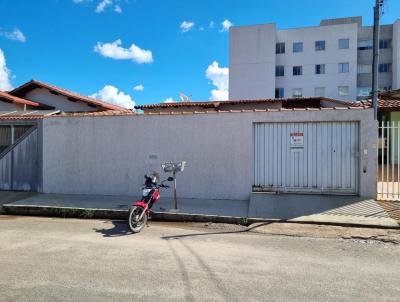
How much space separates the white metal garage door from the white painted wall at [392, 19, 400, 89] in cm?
3770

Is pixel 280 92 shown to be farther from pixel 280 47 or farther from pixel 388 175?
pixel 388 175

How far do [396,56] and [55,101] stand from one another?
39499 mm

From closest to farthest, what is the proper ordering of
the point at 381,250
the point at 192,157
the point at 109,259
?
the point at 109,259 < the point at 381,250 < the point at 192,157


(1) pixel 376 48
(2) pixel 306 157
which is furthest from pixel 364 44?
(2) pixel 306 157

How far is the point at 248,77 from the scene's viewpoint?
4025 centimetres

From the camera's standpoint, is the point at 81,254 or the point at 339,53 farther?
the point at 339,53

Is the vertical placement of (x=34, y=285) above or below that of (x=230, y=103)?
below

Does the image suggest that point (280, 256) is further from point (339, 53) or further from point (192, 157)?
point (339, 53)

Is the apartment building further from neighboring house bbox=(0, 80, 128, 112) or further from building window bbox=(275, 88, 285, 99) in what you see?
neighboring house bbox=(0, 80, 128, 112)

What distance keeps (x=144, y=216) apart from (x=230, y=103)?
1292 cm

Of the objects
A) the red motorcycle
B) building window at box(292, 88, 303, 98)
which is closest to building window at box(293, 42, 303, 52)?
building window at box(292, 88, 303, 98)

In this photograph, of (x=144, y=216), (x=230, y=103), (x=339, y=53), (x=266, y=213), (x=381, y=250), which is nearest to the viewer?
(x=381, y=250)

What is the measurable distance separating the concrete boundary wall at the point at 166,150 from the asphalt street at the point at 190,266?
2723mm

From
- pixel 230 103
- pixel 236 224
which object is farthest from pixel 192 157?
pixel 230 103
